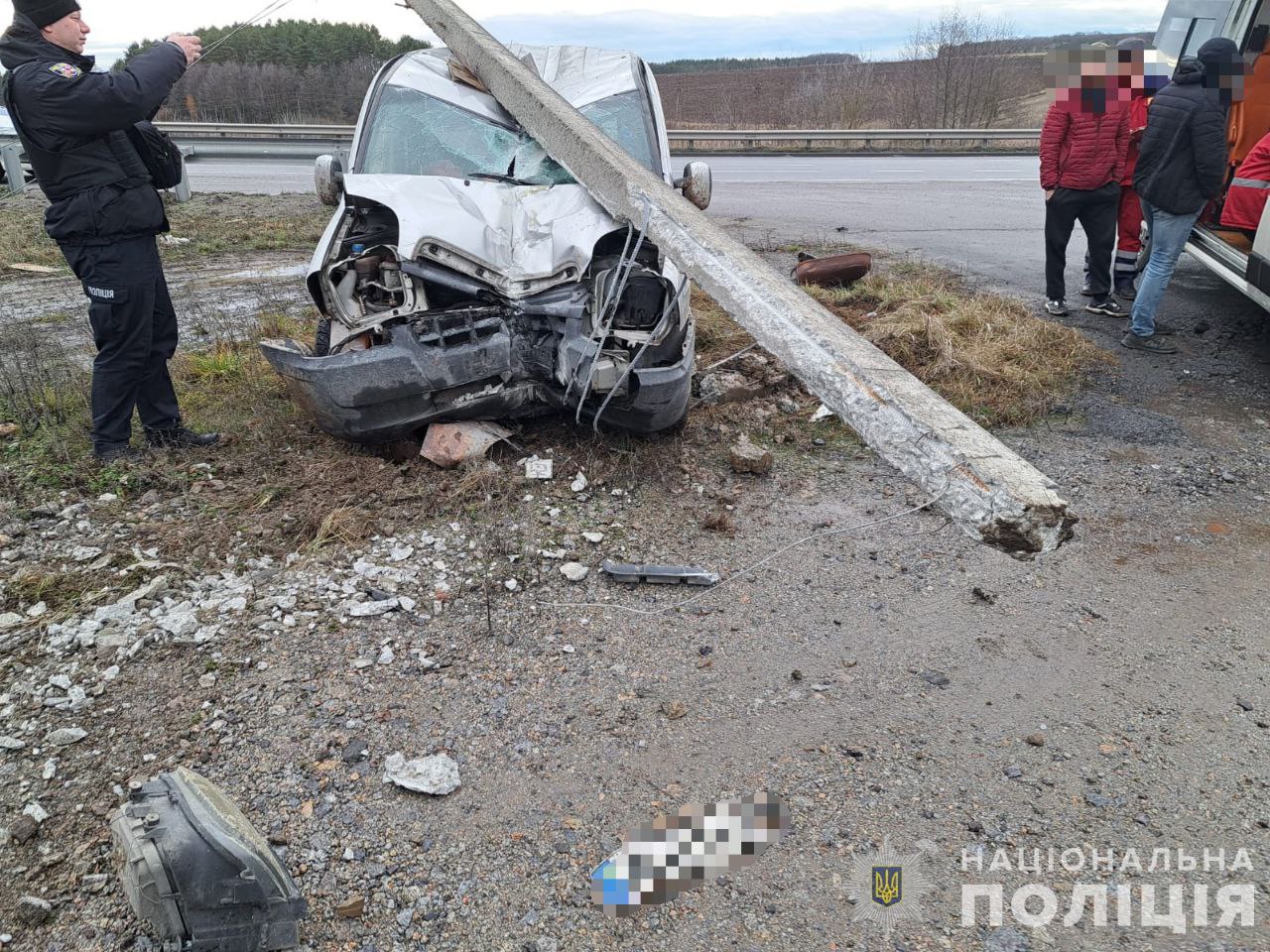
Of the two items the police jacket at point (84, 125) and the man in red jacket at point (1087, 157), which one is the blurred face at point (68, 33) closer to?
the police jacket at point (84, 125)

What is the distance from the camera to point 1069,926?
2.09m

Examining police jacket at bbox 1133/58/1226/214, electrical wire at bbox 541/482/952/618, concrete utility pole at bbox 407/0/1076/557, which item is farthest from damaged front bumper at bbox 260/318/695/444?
police jacket at bbox 1133/58/1226/214

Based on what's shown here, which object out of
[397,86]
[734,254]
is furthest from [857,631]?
[397,86]

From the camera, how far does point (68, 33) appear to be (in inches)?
153

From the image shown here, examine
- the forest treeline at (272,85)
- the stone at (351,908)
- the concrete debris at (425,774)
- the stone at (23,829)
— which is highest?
the forest treeline at (272,85)

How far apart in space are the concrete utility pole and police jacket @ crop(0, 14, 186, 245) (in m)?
2.01

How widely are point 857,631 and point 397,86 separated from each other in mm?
4591

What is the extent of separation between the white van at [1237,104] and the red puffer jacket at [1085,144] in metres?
0.96

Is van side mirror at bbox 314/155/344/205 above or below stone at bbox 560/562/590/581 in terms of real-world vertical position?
above

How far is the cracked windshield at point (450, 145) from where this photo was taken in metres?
4.98

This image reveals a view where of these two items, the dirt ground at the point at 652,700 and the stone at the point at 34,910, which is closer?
the stone at the point at 34,910

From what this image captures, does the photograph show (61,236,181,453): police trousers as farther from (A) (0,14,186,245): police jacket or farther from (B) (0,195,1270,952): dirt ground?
(B) (0,195,1270,952): dirt ground

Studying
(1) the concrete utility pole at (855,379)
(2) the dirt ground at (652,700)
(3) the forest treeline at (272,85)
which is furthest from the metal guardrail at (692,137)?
(2) the dirt ground at (652,700)

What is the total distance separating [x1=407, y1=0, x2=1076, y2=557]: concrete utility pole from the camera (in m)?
2.05
